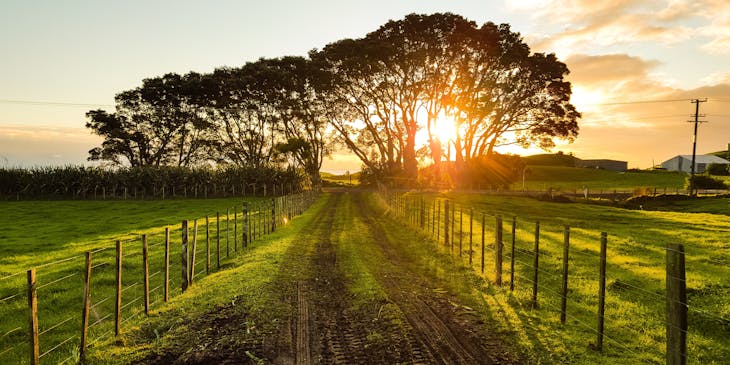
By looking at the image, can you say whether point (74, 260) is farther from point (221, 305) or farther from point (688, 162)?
point (688, 162)

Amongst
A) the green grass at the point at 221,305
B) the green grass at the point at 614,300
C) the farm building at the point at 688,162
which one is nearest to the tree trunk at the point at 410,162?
the green grass at the point at 614,300

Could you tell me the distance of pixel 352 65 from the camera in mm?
62469

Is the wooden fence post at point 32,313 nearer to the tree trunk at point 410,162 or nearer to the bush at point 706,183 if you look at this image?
the tree trunk at point 410,162

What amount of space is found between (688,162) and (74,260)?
16548cm

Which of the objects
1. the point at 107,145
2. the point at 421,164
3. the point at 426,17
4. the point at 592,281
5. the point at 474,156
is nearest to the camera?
the point at 592,281

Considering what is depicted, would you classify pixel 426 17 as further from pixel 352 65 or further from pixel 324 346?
pixel 324 346

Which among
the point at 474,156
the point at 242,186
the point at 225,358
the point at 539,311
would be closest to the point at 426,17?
the point at 474,156

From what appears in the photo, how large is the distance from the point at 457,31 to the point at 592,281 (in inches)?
1901

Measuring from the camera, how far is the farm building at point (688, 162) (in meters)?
135

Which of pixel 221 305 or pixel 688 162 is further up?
pixel 688 162

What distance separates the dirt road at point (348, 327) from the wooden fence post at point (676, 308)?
7.53 ft

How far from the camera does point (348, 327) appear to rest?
9438mm

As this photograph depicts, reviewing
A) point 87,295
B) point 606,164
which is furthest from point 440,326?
point 606,164

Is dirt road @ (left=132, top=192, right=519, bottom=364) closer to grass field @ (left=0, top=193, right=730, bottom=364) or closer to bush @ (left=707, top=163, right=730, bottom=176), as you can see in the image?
grass field @ (left=0, top=193, right=730, bottom=364)
